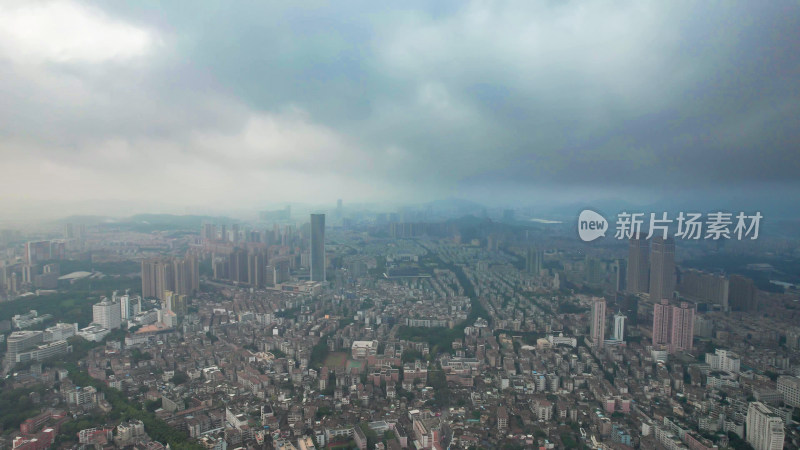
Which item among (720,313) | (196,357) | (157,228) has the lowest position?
(196,357)

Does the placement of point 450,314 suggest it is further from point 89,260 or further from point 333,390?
point 89,260

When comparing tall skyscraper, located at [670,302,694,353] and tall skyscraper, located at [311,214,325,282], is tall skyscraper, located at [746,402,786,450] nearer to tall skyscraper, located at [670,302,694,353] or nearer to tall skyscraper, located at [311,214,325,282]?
tall skyscraper, located at [670,302,694,353]

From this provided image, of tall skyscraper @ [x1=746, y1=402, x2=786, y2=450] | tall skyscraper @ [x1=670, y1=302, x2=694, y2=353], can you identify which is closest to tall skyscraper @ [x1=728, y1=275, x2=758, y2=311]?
tall skyscraper @ [x1=670, y1=302, x2=694, y2=353]

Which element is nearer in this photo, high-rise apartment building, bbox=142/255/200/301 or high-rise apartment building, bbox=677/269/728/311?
high-rise apartment building, bbox=677/269/728/311

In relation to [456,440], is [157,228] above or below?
above

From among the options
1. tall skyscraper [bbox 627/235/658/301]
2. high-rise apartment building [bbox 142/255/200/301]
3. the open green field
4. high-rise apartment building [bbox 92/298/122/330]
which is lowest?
the open green field

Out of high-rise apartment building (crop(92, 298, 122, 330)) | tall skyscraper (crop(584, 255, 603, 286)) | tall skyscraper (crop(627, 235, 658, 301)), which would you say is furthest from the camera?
tall skyscraper (crop(584, 255, 603, 286))

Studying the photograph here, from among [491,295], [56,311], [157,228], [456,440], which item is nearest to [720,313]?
[491,295]
